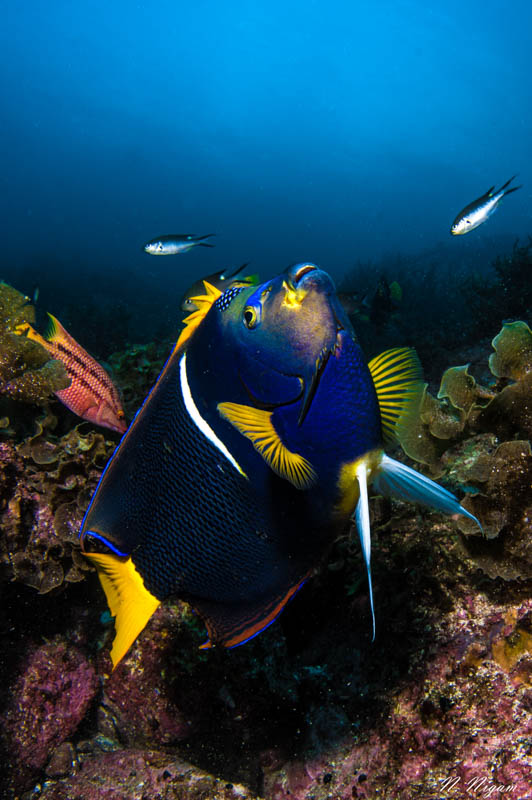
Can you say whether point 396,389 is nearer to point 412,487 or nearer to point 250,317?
point 412,487

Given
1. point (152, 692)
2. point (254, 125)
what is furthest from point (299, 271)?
point (254, 125)

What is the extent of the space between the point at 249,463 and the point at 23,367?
2344 mm

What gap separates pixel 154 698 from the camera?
2.45 m

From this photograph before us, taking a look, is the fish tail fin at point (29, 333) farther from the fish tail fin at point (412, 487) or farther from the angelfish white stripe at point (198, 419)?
the fish tail fin at point (412, 487)

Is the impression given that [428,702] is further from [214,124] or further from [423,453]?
[214,124]

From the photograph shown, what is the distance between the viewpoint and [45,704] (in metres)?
2.59

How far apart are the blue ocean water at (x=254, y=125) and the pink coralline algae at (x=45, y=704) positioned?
71558 mm

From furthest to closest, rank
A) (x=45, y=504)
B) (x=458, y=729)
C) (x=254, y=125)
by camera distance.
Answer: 1. (x=254, y=125)
2. (x=45, y=504)
3. (x=458, y=729)

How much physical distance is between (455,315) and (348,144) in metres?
123

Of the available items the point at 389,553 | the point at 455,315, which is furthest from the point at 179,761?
the point at 455,315

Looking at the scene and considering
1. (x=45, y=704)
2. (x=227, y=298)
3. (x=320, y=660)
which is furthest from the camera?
(x=45, y=704)

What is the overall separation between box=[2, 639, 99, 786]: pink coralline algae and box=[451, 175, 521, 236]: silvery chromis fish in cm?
579

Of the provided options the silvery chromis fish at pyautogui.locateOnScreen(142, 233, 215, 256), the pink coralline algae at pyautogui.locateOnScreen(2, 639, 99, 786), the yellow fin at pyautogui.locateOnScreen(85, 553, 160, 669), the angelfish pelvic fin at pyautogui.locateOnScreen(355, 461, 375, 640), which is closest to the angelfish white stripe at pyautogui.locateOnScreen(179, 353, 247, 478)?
the angelfish pelvic fin at pyautogui.locateOnScreen(355, 461, 375, 640)

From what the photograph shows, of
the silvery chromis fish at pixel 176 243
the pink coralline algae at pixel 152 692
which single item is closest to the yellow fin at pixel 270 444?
the pink coralline algae at pixel 152 692
